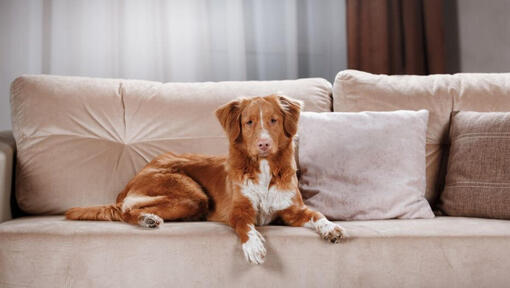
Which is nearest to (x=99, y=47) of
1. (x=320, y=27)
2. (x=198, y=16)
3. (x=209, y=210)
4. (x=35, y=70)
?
(x=35, y=70)

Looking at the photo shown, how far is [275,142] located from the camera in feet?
5.67

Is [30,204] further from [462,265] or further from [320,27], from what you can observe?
[320,27]

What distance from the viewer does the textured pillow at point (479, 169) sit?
5.95 ft

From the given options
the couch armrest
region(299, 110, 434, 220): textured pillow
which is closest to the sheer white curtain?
the couch armrest

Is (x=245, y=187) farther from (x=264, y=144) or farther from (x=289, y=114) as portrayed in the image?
(x=289, y=114)

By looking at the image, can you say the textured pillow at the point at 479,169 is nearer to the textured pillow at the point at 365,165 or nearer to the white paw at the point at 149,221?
the textured pillow at the point at 365,165

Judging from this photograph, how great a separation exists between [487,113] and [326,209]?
0.81 meters

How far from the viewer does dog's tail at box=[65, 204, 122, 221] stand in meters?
1.78

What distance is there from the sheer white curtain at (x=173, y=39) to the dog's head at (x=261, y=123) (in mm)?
1403

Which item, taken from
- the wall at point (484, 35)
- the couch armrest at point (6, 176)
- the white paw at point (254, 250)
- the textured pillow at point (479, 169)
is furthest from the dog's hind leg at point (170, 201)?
the wall at point (484, 35)

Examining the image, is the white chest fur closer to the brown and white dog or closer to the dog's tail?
A: the brown and white dog

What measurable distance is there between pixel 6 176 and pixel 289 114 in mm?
1189

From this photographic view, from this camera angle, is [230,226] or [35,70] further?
[35,70]

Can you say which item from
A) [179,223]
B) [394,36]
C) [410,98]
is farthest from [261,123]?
[394,36]
